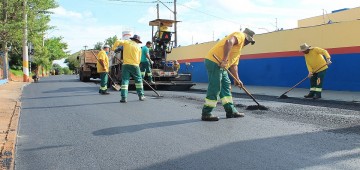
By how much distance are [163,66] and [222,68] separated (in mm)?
9142

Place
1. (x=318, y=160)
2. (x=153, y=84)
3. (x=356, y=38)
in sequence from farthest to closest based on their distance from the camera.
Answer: (x=153, y=84)
(x=356, y=38)
(x=318, y=160)

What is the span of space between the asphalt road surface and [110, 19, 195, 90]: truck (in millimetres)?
7514

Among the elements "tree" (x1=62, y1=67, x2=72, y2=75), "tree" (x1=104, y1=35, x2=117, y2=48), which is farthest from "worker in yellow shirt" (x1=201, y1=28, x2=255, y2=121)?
"tree" (x1=62, y1=67, x2=72, y2=75)

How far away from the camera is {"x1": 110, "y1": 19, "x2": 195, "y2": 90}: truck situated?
15000mm

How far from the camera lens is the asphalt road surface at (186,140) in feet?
12.5

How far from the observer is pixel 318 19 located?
2384 cm

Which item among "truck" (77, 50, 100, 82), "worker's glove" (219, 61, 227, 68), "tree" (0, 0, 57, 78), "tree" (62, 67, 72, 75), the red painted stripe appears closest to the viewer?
"worker's glove" (219, 61, 227, 68)

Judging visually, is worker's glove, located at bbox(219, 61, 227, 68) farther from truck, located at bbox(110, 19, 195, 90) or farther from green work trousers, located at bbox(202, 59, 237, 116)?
truck, located at bbox(110, 19, 195, 90)

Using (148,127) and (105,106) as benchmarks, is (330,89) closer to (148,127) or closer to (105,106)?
(105,106)

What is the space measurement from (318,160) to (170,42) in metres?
12.4

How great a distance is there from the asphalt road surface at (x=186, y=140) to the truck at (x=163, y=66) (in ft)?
24.7

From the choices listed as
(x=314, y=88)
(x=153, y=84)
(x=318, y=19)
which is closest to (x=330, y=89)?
(x=314, y=88)

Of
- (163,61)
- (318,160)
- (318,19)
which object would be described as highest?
(318,19)

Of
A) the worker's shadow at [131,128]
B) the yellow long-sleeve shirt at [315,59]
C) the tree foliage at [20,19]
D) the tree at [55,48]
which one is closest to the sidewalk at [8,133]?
the worker's shadow at [131,128]
